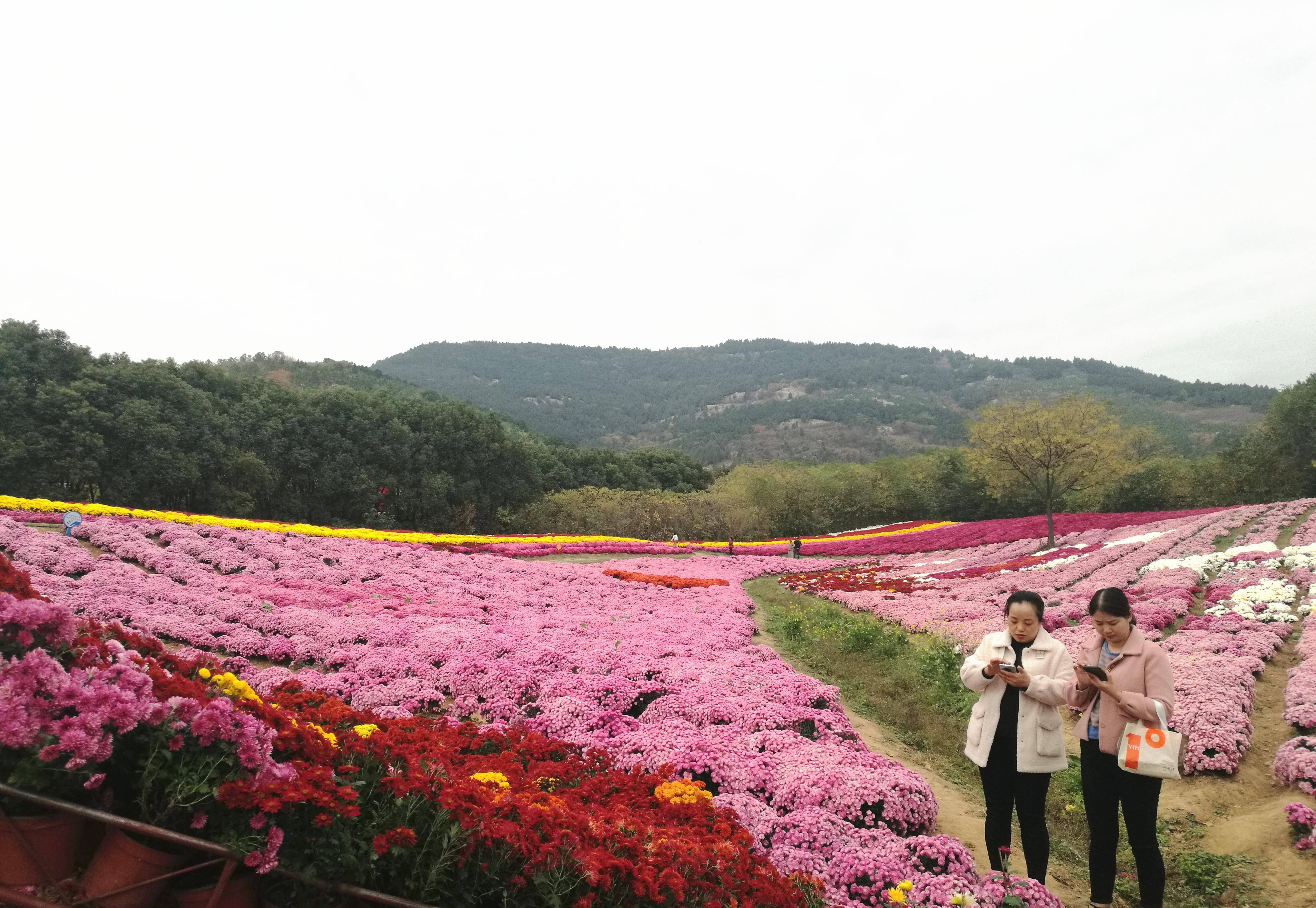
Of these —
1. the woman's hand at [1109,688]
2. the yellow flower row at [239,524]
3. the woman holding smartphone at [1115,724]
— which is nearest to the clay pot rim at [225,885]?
the woman holding smartphone at [1115,724]

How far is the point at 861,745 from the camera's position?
720cm

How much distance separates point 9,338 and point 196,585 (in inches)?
1651

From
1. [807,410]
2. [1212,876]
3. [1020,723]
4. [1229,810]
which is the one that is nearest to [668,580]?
[1229,810]

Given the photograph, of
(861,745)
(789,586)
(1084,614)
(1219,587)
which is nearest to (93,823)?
(861,745)

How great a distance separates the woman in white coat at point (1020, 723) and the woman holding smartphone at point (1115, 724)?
0.17 m

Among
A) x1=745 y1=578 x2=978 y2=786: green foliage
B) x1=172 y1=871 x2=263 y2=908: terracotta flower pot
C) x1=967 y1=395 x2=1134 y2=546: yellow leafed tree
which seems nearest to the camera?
x1=172 y1=871 x2=263 y2=908: terracotta flower pot

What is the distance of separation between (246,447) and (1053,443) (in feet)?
160

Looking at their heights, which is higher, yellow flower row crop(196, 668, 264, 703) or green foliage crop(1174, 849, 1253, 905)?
yellow flower row crop(196, 668, 264, 703)

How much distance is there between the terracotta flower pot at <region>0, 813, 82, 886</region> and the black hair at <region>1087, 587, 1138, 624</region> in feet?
18.2

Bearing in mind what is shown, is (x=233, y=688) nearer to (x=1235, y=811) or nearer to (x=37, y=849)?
(x=37, y=849)

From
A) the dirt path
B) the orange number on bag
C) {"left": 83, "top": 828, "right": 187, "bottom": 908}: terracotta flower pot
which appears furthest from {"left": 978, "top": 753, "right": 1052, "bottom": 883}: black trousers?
{"left": 83, "top": 828, "right": 187, "bottom": 908}: terracotta flower pot

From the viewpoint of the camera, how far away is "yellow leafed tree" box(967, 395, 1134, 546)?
29.3 meters

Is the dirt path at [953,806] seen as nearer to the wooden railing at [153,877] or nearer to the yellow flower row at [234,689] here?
the wooden railing at [153,877]

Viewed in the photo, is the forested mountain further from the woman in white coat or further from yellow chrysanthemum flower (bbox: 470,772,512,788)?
the woman in white coat
